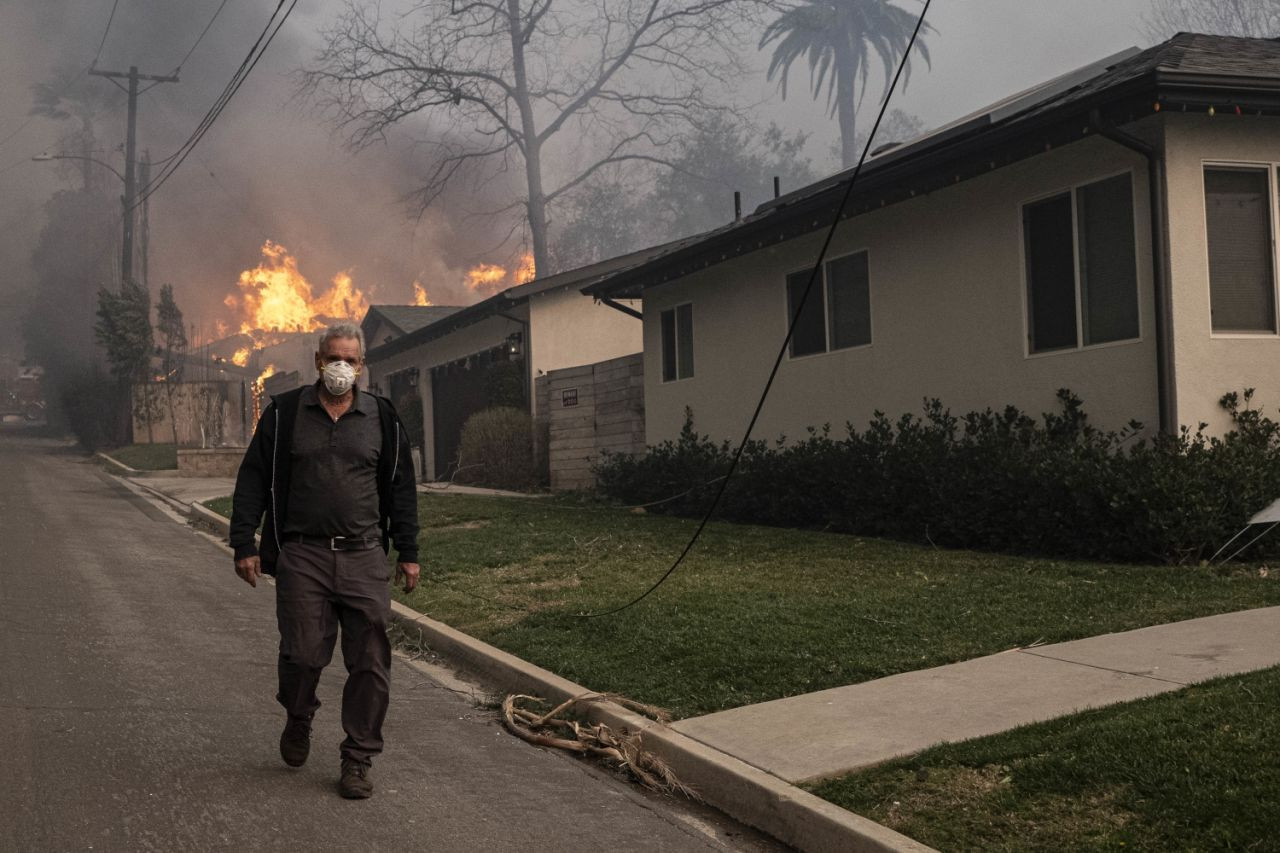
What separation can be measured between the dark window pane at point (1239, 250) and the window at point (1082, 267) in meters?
0.67

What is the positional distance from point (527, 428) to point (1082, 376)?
45.7 feet

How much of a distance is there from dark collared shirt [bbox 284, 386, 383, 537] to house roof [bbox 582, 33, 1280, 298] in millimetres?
5513

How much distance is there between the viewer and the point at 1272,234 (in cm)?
1135

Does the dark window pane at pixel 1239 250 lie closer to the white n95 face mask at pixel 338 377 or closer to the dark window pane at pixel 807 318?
the dark window pane at pixel 807 318

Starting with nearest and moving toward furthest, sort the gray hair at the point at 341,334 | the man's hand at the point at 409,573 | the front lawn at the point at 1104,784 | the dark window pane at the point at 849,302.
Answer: the front lawn at the point at 1104,784, the gray hair at the point at 341,334, the man's hand at the point at 409,573, the dark window pane at the point at 849,302

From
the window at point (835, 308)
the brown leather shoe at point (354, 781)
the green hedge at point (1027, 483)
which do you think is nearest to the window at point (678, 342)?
the window at point (835, 308)

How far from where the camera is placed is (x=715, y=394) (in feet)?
59.9

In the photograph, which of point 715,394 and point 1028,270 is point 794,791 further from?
point 715,394

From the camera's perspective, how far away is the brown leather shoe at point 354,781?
5305 mm

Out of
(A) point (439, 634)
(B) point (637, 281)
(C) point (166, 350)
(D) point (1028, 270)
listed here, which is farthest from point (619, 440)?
(C) point (166, 350)

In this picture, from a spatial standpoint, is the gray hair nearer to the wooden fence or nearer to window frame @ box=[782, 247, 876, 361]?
window frame @ box=[782, 247, 876, 361]

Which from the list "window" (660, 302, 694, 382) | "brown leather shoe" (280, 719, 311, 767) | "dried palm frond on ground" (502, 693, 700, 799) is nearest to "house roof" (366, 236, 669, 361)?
"window" (660, 302, 694, 382)

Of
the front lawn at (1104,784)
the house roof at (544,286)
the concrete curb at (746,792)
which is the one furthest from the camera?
the house roof at (544,286)

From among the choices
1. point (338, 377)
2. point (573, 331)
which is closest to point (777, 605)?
point (338, 377)
